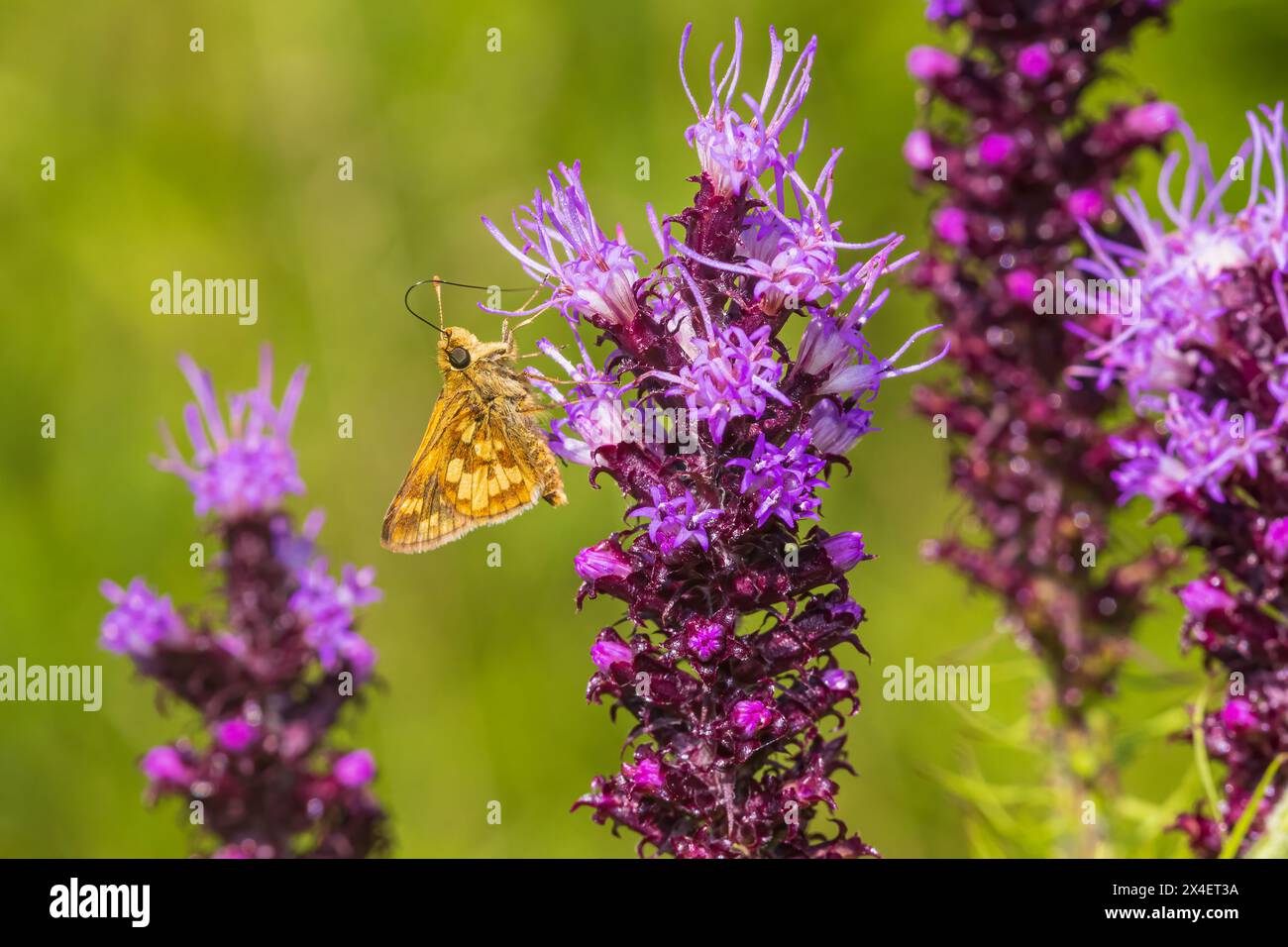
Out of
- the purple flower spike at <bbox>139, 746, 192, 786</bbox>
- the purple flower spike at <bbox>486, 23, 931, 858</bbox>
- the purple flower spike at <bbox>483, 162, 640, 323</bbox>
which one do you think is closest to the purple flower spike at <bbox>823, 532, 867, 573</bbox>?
the purple flower spike at <bbox>486, 23, 931, 858</bbox>

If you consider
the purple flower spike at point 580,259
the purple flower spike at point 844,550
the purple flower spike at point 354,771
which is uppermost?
the purple flower spike at point 580,259

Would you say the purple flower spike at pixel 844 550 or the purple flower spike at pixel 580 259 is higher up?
the purple flower spike at pixel 580 259

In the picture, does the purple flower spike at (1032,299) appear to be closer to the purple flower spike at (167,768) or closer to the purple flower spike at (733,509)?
the purple flower spike at (733,509)

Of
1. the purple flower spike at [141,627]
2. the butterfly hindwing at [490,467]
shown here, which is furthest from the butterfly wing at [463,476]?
the purple flower spike at [141,627]

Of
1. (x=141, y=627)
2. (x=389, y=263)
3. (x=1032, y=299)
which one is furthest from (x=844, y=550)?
(x=389, y=263)

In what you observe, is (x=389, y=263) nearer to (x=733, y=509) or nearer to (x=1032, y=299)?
(x=1032, y=299)

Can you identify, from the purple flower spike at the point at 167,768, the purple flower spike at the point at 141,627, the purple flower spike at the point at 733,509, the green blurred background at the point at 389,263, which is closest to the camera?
the purple flower spike at the point at 733,509

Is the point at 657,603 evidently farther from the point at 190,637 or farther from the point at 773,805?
the point at 190,637

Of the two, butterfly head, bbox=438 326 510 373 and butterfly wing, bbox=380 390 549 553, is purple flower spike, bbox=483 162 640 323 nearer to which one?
butterfly wing, bbox=380 390 549 553
